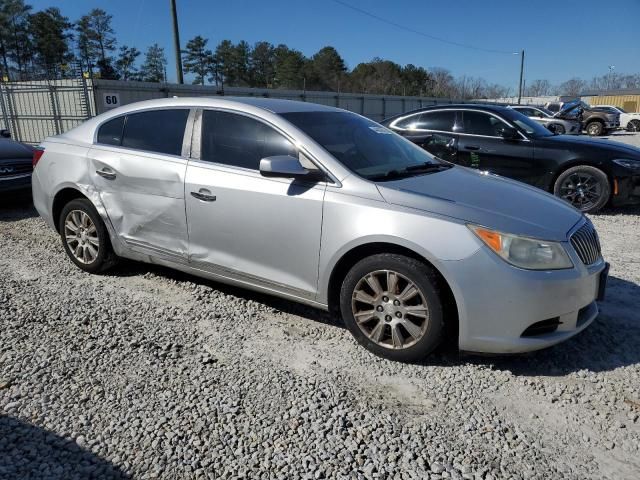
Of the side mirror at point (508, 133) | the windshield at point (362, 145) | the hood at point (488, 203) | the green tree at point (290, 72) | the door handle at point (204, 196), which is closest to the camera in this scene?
the hood at point (488, 203)

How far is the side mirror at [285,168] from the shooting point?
3186mm

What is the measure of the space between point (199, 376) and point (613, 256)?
450 centimetres

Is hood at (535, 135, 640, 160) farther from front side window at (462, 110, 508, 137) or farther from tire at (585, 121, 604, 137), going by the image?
tire at (585, 121, 604, 137)

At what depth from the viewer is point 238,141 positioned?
12.1 feet

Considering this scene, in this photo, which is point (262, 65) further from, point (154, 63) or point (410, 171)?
point (410, 171)

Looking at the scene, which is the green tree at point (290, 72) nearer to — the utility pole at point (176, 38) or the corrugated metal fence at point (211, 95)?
the corrugated metal fence at point (211, 95)

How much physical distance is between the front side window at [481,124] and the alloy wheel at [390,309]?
533cm

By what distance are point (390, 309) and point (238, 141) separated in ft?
5.53

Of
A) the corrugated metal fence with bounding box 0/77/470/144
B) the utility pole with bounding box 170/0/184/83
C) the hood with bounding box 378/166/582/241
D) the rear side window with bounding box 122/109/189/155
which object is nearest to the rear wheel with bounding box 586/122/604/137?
the corrugated metal fence with bounding box 0/77/470/144

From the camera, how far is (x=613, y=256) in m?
5.22

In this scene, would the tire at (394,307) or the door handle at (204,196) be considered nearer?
the tire at (394,307)

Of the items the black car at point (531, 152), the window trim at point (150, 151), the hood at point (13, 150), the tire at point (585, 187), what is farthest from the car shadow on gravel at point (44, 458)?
the tire at point (585, 187)

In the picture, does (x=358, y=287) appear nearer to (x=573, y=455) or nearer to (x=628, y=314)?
(x=573, y=455)

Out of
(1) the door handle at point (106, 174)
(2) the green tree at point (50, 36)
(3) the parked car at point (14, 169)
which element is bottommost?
(3) the parked car at point (14, 169)
